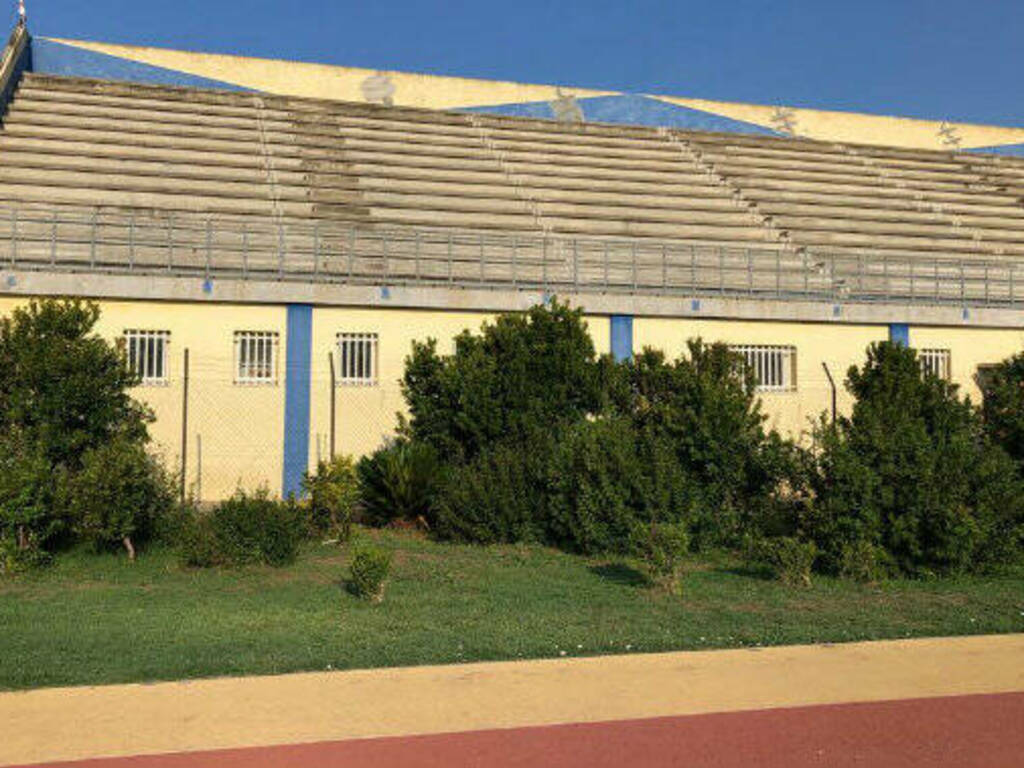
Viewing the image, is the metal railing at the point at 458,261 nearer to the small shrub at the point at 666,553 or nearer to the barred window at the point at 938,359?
the barred window at the point at 938,359

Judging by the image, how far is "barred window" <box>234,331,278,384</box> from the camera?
1827cm

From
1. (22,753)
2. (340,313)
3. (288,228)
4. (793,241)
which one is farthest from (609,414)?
(793,241)

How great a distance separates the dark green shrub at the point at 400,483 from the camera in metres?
16.1

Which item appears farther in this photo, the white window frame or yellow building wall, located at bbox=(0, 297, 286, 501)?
the white window frame

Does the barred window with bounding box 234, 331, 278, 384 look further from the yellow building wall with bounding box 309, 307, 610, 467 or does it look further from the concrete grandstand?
the yellow building wall with bounding box 309, 307, 610, 467

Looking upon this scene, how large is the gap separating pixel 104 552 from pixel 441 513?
15.9 ft

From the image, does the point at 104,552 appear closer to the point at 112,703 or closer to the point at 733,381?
the point at 112,703

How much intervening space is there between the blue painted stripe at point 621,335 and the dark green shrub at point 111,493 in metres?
9.84

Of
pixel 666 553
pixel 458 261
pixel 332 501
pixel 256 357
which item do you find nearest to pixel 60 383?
pixel 332 501

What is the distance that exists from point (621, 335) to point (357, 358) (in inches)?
214

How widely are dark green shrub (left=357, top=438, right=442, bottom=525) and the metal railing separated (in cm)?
451

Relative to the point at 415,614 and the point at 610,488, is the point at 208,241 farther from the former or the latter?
the point at 415,614

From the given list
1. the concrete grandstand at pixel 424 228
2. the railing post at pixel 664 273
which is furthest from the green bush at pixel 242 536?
the railing post at pixel 664 273

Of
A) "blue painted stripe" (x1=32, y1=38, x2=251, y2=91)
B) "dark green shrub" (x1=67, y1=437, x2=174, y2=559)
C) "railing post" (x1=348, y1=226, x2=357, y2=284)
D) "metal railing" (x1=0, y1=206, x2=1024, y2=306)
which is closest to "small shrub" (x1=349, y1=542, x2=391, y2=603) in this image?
"dark green shrub" (x1=67, y1=437, x2=174, y2=559)
